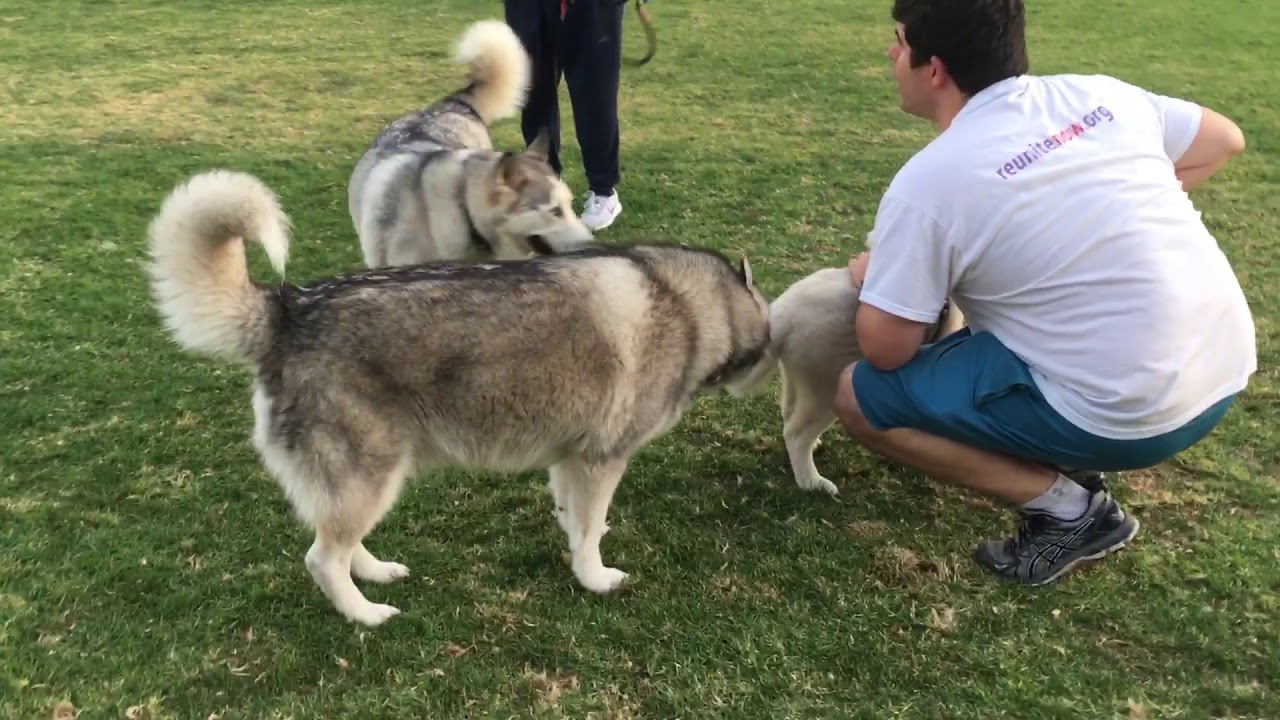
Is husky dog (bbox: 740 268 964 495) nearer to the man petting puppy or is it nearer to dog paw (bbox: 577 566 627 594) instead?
the man petting puppy

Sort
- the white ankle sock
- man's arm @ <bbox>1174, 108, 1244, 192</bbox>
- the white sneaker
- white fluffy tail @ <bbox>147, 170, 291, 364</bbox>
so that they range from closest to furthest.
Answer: white fluffy tail @ <bbox>147, 170, 291, 364</bbox> → man's arm @ <bbox>1174, 108, 1244, 192</bbox> → the white ankle sock → the white sneaker

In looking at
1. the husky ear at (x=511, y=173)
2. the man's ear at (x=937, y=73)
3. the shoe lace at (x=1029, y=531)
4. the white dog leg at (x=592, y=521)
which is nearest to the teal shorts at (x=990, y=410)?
the shoe lace at (x=1029, y=531)

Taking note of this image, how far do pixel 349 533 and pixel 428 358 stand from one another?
532mm

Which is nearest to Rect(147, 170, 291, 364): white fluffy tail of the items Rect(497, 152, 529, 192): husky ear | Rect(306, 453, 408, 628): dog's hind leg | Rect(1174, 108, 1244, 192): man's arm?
Rect(306, 453, 408, 628): dog's hind leg

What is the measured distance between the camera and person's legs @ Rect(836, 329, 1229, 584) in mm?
2447

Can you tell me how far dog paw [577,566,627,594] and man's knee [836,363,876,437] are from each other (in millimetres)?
909

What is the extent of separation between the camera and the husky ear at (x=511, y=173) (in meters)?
3.64

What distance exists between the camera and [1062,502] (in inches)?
104

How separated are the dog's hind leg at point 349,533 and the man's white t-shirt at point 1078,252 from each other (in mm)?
1454

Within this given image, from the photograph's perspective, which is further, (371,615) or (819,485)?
(819,485)

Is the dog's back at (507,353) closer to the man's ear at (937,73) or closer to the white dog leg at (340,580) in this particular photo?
the white dog leg at (340,580)

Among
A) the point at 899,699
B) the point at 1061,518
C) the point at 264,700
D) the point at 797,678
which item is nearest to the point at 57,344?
Answer: the point at 264,700

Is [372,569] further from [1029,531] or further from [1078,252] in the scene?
[1078,252]

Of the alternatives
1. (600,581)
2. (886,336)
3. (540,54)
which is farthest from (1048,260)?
(540,54)
